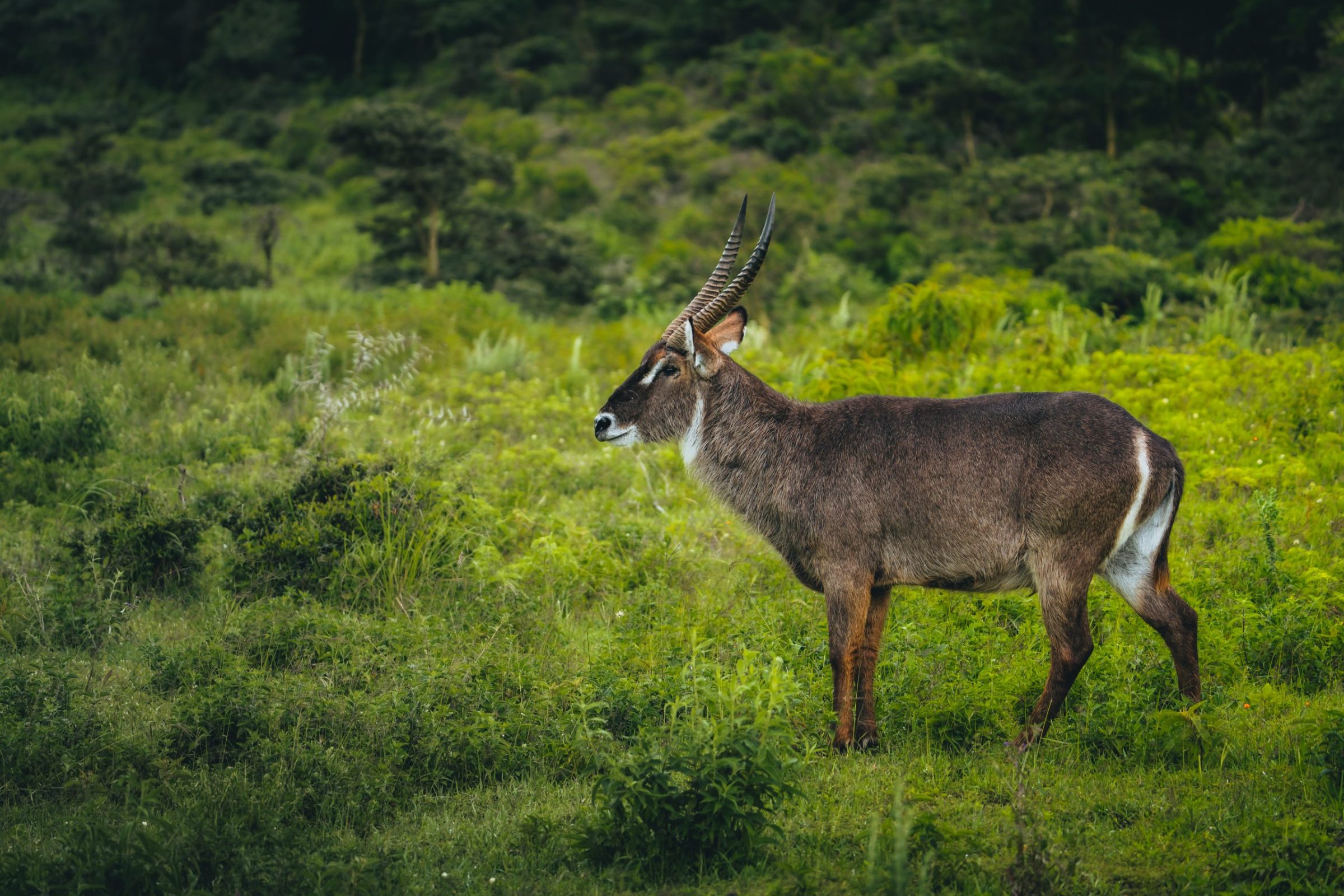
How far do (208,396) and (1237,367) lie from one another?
27.5 ft

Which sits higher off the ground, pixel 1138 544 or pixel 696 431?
pixel 696 431

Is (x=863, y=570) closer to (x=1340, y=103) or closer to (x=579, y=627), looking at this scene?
(x=579, y=627)

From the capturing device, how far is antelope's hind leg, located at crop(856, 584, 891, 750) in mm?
4832

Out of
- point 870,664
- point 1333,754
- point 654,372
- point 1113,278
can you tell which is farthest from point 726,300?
point 1113,278

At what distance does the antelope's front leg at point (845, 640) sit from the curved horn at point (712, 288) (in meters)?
1.40

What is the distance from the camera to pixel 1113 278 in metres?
12.6

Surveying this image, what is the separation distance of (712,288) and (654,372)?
544 millimetres

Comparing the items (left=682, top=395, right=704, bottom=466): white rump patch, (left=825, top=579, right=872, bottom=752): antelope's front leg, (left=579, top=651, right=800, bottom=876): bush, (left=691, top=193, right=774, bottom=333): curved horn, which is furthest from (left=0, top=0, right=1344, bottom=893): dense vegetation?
(left=691, top=193, right=774, bottom=333): curved horn

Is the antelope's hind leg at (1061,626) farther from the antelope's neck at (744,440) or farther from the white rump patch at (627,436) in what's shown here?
the white rump patch at (627,436)

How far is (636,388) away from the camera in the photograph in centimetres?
534

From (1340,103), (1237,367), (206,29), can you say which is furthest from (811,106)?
(206,29)

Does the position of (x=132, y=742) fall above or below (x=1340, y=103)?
below

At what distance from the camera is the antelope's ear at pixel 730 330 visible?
18.3 ft

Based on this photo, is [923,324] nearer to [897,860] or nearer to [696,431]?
[696,431]
